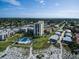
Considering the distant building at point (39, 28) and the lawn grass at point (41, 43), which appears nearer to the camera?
the lawn grass at point (41, 43)

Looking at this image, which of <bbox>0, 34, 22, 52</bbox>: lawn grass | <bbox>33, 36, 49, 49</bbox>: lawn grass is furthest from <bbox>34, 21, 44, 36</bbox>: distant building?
<bbox>0, 34, 22, 52</bbox>: lawn grass

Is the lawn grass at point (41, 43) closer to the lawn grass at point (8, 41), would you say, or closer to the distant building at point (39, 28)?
the distant building at point (39, 28)

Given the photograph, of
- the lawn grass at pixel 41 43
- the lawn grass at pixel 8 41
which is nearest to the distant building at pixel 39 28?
the lawn grass at pixel 41 43

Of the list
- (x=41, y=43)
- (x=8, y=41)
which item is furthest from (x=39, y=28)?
(x=8, y=41)

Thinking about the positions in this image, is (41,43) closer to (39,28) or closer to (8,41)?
(39,28)

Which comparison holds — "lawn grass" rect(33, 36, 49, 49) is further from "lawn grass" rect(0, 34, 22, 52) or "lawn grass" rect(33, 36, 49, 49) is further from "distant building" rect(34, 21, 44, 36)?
"lawn grass" rect(0, 34, 22, 52)

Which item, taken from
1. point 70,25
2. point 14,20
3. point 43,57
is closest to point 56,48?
point 43,57

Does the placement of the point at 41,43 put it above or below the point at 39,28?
below

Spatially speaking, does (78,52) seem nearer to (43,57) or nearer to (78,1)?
(43,57)

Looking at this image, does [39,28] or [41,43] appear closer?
[41,43]

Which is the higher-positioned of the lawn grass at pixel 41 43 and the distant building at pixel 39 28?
the distant building at pixel 39 28
